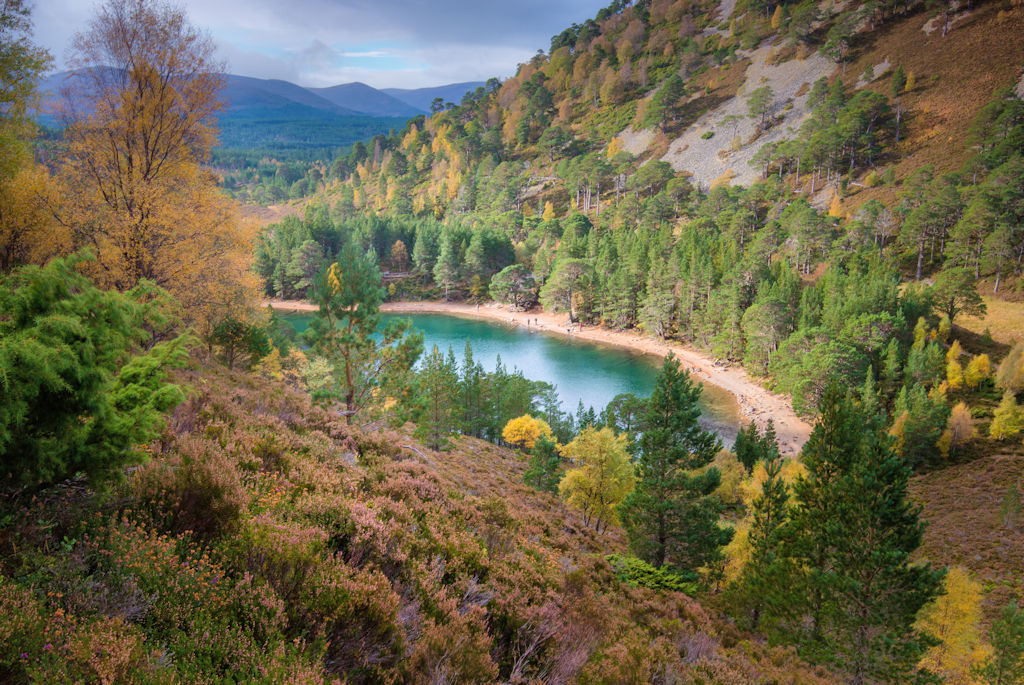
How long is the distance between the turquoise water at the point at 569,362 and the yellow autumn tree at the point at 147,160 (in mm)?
24955

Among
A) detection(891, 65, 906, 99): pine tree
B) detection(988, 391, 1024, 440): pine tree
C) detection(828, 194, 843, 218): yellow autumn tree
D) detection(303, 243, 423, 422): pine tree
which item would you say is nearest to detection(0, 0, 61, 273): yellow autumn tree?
detection(303, 243, 423, 422): pine tree

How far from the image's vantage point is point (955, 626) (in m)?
18.5

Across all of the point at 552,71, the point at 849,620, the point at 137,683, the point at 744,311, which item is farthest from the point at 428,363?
the point at 552,71

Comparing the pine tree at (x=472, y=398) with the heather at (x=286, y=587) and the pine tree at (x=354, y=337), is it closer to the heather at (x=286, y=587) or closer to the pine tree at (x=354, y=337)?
the pine tree at (x=354, y=337)

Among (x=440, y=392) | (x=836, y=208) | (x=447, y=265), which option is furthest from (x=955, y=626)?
(x=447, y=265)

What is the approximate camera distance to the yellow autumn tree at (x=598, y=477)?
76.9 ft

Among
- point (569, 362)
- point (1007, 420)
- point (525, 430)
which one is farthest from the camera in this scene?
point (569, 362)

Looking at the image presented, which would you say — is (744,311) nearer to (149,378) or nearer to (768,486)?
(768,486)

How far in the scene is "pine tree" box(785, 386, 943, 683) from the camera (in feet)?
39.3

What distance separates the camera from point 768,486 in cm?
1659

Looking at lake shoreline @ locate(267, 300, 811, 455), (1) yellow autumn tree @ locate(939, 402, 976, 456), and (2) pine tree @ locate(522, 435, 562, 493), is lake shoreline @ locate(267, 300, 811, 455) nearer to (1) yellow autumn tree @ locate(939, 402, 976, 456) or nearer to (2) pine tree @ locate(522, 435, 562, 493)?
(2) pine tree @ locate(522, 435, 562, 493)

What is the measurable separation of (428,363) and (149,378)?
3023 cm

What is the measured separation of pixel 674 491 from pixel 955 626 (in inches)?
489

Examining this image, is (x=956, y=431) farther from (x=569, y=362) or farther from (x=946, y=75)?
(x=946, y=75)
